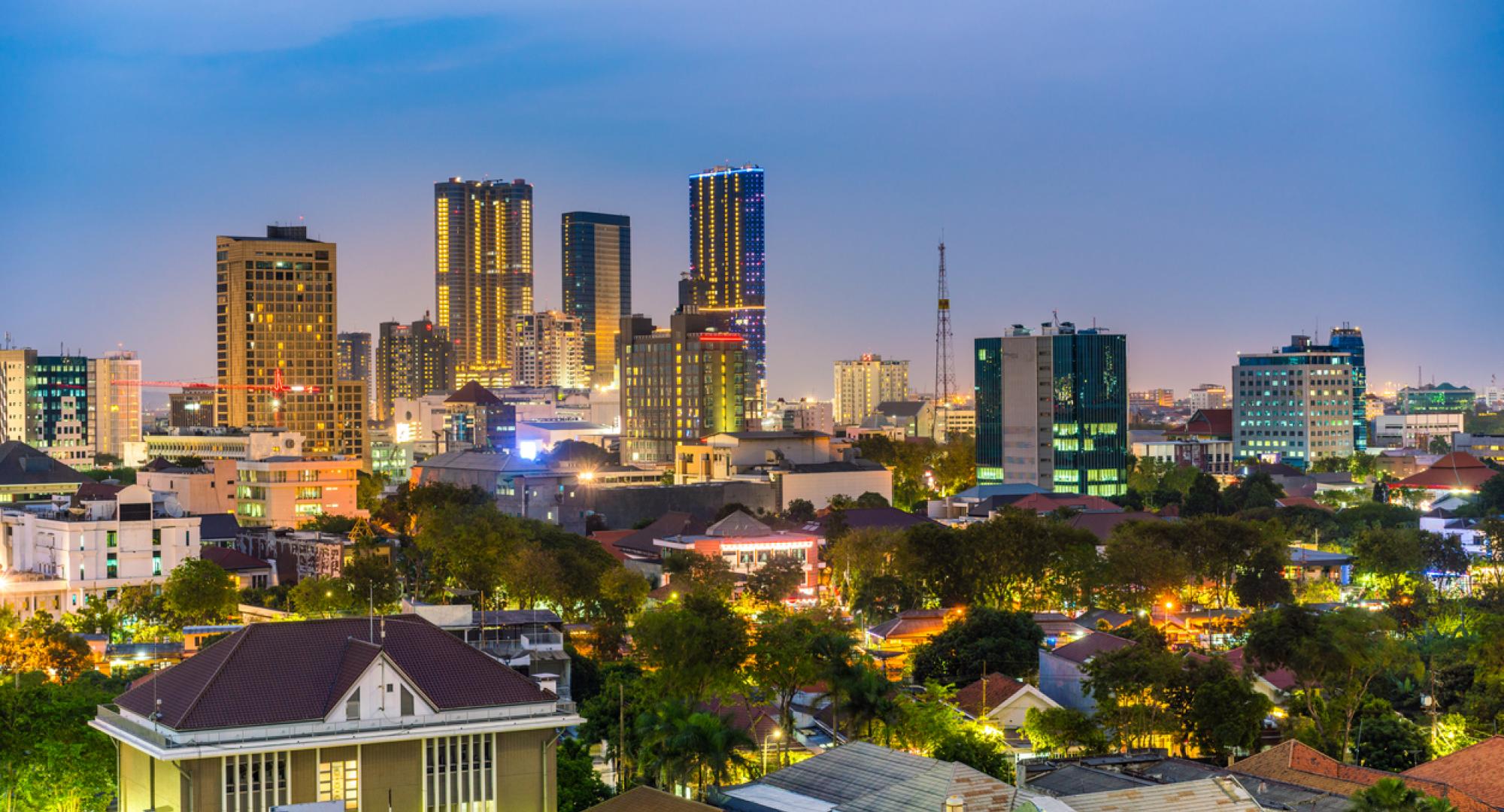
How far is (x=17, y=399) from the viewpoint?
15750 cm

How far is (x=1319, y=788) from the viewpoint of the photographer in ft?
95.6

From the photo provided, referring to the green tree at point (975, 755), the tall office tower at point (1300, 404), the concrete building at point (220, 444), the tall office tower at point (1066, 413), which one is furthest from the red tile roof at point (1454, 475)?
the green tree at point (975, 755)

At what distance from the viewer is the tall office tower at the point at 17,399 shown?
15712 centimetres

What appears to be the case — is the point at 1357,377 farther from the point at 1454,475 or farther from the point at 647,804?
the point at 647,804

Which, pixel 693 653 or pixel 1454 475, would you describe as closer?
pixel 693 653

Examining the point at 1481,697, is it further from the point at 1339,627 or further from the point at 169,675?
the point at 169,675

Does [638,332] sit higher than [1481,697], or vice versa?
[638,332]

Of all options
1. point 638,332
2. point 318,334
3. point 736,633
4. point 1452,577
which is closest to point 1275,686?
point 736,633

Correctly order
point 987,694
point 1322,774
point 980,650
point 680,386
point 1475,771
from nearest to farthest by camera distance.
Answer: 1. point 1322,774
2. point 1475,771
3. point 987,694
4. point 980,650
5. point 680,386

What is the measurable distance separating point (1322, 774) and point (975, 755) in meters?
6.17

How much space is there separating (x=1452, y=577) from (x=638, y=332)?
3539 inches

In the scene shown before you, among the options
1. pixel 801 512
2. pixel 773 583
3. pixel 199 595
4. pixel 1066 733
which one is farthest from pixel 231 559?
pixel 1066 733

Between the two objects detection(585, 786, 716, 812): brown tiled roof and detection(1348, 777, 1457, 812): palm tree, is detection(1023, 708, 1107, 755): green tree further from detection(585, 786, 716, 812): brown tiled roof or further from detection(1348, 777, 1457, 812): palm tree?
detection(1348, 777, 1457, 812): palm tree

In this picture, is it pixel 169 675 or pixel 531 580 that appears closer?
pixel 169 675
